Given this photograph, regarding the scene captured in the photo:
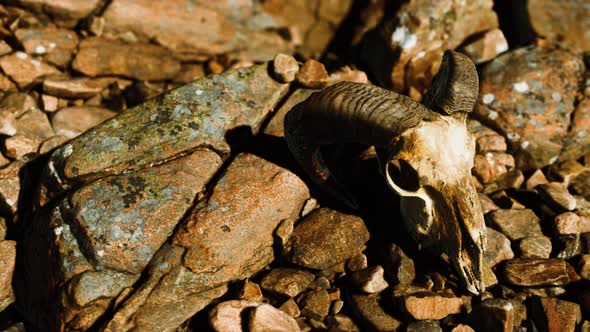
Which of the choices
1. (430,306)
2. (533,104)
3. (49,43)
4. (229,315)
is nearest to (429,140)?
(430,306)

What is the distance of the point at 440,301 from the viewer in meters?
5.67

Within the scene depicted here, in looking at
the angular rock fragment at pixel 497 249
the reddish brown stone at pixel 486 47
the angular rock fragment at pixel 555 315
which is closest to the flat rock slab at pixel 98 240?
the angular rock fragment at pixel 497 249

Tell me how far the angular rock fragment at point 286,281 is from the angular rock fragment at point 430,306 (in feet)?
3.50

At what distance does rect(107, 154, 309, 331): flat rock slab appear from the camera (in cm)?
562

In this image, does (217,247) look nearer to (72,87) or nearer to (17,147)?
(17,147)

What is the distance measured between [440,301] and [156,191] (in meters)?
3.24

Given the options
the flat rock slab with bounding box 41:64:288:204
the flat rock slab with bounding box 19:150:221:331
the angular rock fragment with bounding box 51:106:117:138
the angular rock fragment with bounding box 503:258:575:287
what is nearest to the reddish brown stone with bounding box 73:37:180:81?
the angular rock fragment with bounding box 51:106:117:138

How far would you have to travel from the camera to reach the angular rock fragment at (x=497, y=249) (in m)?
6.32

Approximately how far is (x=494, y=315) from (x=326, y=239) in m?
1.84

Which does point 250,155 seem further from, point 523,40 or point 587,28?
point 587,28

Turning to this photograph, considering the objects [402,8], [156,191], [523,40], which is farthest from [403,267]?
[523,40]

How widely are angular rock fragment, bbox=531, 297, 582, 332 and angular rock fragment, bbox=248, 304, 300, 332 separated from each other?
2.52 meters

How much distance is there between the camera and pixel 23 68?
8.92m

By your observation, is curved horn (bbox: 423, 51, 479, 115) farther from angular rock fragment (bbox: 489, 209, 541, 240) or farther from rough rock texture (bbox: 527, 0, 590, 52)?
rough rock texture (bbox: 527, 0, 590, 52)
